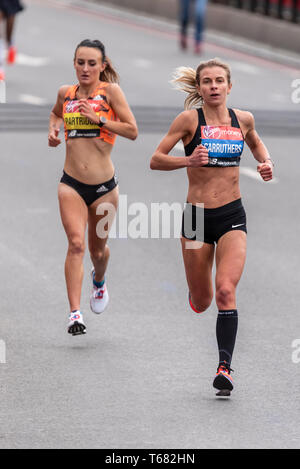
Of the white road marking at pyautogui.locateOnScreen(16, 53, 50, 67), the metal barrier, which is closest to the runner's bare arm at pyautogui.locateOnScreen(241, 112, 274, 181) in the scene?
the white road marking at pyautogui.locateOnScreen(16, 53, 50, 67)

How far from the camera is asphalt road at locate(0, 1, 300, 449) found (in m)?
7.59

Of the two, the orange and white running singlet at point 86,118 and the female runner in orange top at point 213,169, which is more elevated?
the orange and white running singlet at point 86,118

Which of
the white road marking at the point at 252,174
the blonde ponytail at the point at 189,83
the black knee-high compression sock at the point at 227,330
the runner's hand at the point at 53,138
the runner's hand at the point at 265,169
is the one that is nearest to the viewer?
the black knee-high compression sock at the point at 227,330

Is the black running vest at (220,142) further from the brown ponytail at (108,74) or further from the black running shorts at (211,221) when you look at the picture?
the brown ponytail at (108,74)

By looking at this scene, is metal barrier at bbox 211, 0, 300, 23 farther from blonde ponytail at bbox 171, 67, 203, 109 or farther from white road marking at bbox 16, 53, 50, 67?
blonde ponytail at bbox 171, 67, 203, 109

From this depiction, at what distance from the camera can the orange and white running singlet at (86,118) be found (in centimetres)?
946

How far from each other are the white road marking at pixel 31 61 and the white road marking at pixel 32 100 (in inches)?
166

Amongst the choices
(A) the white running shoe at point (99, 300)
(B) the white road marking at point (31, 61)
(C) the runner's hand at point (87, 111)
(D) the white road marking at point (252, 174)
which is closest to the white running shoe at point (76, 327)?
(A) the white running shoe at point (99, 300)

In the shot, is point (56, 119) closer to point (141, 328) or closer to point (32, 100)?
point (141, 328)

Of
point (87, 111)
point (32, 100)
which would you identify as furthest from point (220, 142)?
point (32, 100)

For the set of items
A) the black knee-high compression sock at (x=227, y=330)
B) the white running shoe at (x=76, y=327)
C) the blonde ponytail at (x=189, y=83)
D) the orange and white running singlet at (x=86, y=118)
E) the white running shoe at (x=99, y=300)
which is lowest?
the black knee-high compression sock at (x=227, y=330)

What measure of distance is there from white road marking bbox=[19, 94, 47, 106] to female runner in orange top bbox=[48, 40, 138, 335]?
448 inches

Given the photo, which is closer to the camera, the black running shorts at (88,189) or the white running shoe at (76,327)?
the white running shoe at (76,327)

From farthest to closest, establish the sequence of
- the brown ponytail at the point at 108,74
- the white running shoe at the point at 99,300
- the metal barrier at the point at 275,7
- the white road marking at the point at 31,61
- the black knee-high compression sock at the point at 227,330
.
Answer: the metal barrier at the point at 275,7, the white road marking at the point at 31,61, the white running shoe at the point at 99,300, the brown ponytail at the point at 108,74, the black knee-high compression sock at the point at 227,330
